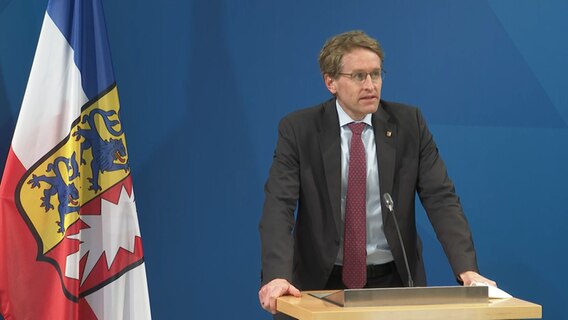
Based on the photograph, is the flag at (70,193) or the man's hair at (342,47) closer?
the man's hair at (342,47)

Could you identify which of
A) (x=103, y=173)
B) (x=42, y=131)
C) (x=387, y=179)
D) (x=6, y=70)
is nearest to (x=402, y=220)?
(x=387, y=179)

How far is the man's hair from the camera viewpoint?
3.18m

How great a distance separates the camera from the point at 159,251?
4.26 m

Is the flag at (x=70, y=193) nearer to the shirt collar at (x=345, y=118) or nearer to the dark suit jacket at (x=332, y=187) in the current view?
the dark suit jacket at (x=332, y=187)

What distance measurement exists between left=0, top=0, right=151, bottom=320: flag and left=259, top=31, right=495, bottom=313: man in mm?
847

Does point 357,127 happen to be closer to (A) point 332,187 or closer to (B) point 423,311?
(A) point 332,187

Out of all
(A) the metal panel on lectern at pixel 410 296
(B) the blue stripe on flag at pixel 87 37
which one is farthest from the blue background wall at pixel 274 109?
(A) the metal panel on lectern at pixel 410 296

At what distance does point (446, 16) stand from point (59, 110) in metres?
2.08

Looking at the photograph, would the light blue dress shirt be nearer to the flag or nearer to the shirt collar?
the shirt collar

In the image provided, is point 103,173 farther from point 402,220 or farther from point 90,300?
point 402,220

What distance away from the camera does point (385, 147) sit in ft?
10.4

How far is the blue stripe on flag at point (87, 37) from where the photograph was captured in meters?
3.63

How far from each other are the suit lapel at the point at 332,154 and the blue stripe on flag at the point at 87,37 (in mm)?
1015

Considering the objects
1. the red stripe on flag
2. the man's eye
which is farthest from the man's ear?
the red stripe on flag
